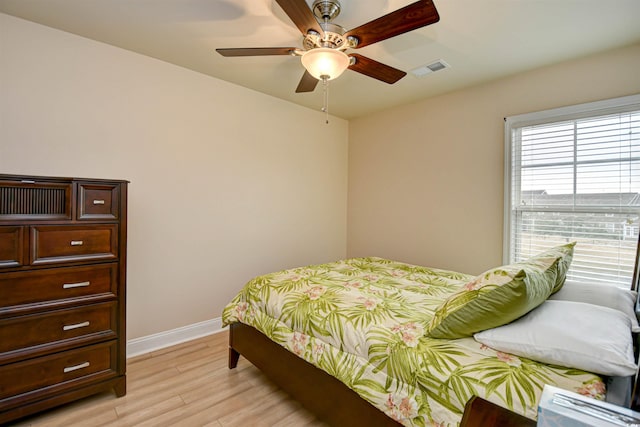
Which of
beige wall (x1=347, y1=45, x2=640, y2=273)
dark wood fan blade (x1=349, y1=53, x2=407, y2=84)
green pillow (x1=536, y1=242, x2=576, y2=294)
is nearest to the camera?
green pillow (x1=536, y1=242, x2=576, y2=294)

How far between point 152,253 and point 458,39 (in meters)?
3.05

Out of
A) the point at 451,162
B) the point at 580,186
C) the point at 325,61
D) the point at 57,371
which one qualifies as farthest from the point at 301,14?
the point at 580,186

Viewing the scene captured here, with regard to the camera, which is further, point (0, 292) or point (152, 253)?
point (152, 253)

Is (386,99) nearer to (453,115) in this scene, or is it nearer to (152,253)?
(453,115)

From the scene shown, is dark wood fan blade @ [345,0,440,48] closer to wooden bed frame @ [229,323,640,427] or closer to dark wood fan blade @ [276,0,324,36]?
dark wood fan blade @ [276,0,324,36]

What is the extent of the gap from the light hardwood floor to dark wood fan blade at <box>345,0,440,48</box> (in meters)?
2.30

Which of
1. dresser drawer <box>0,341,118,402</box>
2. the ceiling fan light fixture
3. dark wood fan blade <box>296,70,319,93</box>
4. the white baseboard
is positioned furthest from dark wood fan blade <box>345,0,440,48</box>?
the white baseboard

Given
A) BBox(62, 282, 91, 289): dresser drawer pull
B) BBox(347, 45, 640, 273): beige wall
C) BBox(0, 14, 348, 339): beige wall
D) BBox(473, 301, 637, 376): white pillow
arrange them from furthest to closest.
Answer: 1. BBox(347, 45, 640, 273): beige wall
2. BBox(0, 14, 348, 339): beige wall
3. BBox(62, 282, 91, 289): dresser drawer pull
4. BBox(473, 301, 637, 376): white pillow

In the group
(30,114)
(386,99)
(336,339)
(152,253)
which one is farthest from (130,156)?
(386,99)

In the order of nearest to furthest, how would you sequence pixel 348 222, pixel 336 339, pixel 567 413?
1. pixel 567 413
2. pixel 336 339
3. pixel 348 222

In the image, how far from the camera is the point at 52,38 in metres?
2.20

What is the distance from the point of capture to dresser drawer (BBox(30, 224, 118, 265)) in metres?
1.74

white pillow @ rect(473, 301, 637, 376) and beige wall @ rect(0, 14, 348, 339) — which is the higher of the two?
beige wall @ rect(0, 14, 348, 339)

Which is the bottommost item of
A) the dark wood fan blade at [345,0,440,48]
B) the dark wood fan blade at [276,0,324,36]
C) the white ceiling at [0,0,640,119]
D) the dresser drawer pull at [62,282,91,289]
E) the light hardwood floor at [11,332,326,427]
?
the light hardwood floor at [11,332,326,427]
